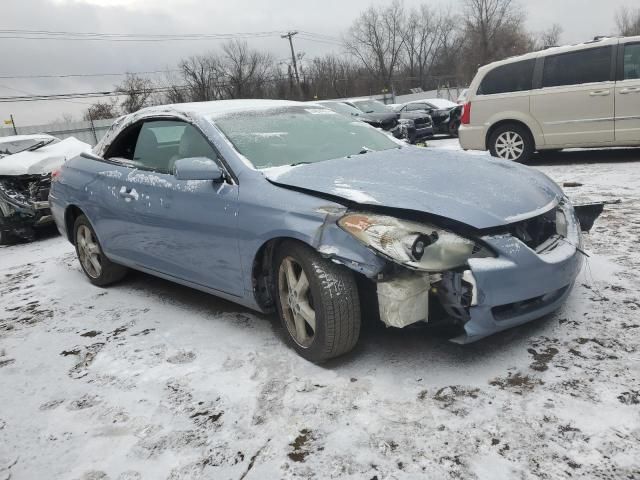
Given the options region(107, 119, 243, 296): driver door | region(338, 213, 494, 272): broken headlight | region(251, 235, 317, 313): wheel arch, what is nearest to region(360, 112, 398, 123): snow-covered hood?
region(107, 119, 243, 296): driver door

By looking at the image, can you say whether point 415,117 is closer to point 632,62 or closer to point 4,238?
point 632,62

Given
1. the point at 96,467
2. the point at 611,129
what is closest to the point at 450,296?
the point at 96,467

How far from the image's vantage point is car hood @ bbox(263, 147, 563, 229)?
247 centimetres

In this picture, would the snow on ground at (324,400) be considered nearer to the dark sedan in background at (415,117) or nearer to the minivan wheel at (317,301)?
the minivan wheel at (317,301)

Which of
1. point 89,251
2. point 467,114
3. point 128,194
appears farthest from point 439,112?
point 128,194

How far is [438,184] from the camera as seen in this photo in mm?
2668

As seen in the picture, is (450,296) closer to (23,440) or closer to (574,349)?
(574,349)

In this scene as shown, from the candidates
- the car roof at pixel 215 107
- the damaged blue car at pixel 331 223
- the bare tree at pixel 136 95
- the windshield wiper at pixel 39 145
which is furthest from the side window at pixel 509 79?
the bare tree at pixel 136 95

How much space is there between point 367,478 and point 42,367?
2.20 m

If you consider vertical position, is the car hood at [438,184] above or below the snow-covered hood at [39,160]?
below

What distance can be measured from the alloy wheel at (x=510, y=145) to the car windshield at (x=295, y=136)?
4.92 metres

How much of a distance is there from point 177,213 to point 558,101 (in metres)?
6.38

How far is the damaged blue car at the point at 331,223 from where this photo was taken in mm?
2406

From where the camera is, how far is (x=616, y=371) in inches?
92.8
